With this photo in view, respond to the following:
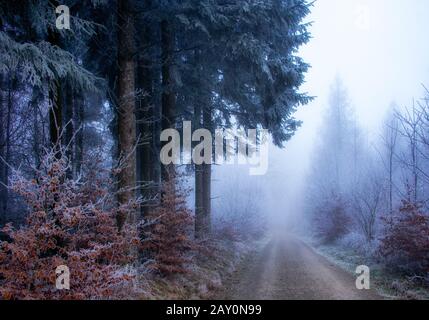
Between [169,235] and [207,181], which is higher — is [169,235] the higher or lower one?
the lower one

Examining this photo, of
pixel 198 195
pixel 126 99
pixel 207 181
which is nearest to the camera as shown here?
pixel 126 99

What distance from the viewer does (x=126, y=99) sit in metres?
8.80

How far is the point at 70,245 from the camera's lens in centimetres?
578

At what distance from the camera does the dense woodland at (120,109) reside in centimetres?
549

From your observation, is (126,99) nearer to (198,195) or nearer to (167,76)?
(167,76)

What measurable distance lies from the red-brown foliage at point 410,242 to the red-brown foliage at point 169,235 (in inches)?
260

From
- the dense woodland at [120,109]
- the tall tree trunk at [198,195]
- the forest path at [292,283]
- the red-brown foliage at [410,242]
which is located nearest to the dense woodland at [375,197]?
the red-brown foliage at [410,242]

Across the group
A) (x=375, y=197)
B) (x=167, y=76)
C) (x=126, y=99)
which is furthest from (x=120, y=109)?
(x=375, y=197)

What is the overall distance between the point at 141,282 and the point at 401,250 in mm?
8409

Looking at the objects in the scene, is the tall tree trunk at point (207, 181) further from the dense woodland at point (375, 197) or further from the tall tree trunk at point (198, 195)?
the dense woodland at point (375, 197)

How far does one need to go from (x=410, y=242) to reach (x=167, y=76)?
9.16 metres
